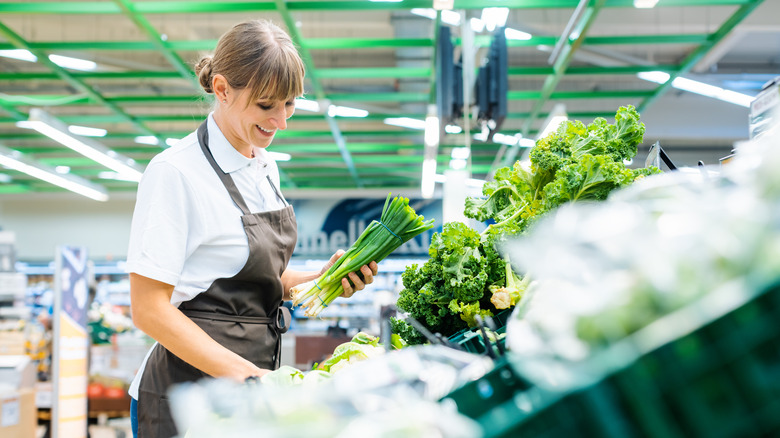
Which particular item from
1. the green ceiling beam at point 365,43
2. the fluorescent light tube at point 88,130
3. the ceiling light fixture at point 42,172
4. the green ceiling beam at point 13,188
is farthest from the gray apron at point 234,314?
the green ceiling beam at point 13,188

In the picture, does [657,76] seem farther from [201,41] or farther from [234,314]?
[234,314]

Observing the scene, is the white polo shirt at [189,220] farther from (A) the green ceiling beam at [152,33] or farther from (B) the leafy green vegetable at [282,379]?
(A) the green ceiling beam at [152,33]

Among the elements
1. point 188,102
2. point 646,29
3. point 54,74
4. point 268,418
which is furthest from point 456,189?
point 268,418

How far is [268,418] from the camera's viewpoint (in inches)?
22.5

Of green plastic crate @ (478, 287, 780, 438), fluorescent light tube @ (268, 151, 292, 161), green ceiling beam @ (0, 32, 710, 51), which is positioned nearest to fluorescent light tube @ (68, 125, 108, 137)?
fluorescent light tube @ (268, 151, 292, 161)

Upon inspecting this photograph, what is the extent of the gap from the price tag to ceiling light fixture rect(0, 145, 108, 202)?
7.72 metres

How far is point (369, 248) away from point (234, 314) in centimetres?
42

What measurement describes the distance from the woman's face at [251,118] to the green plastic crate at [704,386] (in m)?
1.34

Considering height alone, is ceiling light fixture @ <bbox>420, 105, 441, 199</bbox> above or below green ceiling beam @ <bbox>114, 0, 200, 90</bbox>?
below

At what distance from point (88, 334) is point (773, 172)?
722 cm

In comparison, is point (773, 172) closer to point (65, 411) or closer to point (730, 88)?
point (65, 411)

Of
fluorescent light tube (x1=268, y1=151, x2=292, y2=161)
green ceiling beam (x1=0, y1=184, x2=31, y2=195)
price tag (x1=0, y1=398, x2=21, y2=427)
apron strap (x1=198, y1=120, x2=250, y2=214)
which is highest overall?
green ceiling beam (x1=0, y1=184, x2=31, y2=195)

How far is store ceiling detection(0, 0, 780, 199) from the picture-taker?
7004 millimetres

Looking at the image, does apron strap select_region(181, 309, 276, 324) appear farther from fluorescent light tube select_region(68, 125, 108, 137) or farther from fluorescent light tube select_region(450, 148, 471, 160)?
fluorescent light tube select_region(68, 125, 108, 137)
